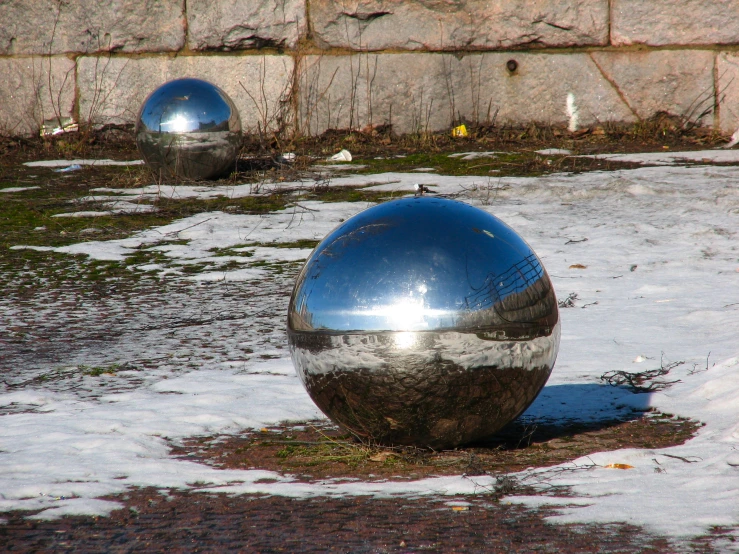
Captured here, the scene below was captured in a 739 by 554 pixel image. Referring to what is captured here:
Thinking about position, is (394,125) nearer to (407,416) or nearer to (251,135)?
(251,135)

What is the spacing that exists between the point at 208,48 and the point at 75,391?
8.59 metres

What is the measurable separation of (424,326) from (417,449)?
0.49m

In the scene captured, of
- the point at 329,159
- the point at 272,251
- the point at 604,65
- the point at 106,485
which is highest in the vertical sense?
the point at 604,65

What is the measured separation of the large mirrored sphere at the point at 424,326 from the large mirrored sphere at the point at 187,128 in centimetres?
577

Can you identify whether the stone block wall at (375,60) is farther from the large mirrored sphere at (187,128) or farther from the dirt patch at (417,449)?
the dirt patch at (417,449)

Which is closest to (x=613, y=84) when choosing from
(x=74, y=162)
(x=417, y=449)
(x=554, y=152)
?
(x=554, y=152)

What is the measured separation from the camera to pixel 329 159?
10.8 meters

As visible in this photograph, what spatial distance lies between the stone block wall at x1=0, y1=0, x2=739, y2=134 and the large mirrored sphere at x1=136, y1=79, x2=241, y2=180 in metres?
2.38

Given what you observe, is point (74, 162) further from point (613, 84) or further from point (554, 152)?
point (613, 84)

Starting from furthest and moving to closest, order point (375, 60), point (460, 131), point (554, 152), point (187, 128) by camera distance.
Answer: point (460, 131)
point (375, 60)
point (554, 152)
point (187, 128)

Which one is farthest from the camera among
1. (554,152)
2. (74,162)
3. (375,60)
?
(375,60)

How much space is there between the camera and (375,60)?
37.9ft

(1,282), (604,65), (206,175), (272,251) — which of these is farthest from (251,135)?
(1,282)

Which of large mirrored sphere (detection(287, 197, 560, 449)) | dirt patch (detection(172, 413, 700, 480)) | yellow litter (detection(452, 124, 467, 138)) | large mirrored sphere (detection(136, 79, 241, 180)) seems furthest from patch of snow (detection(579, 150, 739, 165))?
large mirrored sphere (detection(287, 197, 560, 449))
